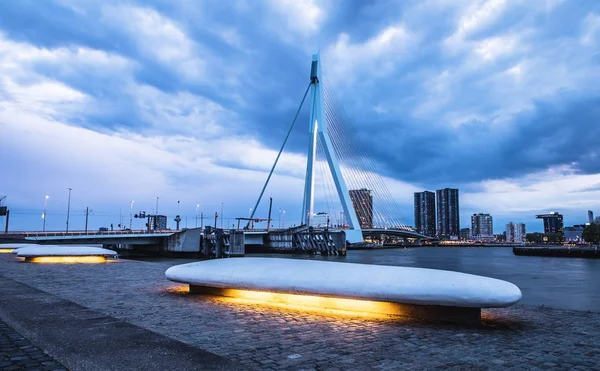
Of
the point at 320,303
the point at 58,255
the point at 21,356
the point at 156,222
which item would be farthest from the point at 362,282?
the point at 156,222

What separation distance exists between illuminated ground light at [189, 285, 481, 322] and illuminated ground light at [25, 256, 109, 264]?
1335 cm

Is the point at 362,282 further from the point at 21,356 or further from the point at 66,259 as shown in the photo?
the point at 66,259

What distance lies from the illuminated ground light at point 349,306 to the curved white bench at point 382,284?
1 centimetres

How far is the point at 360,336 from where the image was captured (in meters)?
4.93

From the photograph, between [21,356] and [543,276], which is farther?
[543,276]

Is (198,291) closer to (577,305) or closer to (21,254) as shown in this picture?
(577,305)

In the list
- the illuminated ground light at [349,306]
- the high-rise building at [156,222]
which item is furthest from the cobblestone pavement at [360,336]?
the high-rise building at [156,222]

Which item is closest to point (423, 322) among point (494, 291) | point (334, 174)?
point (494, 291)

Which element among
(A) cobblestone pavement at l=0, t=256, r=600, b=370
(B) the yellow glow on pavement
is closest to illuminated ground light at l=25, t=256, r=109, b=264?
(A) cobblestone pavement at l=0, t=256, r=600, b=370

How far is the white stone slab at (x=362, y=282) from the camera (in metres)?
5.57

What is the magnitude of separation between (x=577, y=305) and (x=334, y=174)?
106 ft

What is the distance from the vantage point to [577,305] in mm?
12273

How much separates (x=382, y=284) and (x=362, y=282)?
0.99ft

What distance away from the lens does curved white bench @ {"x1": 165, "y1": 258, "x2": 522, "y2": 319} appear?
558 cm
